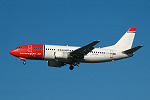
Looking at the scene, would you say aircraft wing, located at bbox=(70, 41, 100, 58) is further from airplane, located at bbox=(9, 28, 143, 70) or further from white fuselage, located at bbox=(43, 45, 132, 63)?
white fuselage, located at bbox=(43, 45, 132, 63)

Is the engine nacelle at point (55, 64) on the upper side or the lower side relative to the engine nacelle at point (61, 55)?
lower

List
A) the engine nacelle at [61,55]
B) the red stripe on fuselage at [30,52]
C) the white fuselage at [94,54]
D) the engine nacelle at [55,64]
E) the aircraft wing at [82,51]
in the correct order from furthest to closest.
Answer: the engine nacelle at [55,64] < the white fuselage at [94,54] < the red stripe on fuselage at [30,52] < the engine nacelle at [61,55] < the aircraft wing at [82,51]

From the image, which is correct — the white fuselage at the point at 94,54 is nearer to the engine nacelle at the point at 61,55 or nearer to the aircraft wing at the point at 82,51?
the engine nacelle at the point at 61,55

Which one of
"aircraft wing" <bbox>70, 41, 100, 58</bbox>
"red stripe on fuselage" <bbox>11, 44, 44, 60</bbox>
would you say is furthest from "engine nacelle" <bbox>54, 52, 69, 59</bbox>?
"red stripe on fuselage" <bbox>11, 44, 44, 60</bbox>

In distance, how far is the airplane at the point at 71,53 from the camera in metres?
61.1

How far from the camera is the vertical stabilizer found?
68.1 m

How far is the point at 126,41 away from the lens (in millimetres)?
69000

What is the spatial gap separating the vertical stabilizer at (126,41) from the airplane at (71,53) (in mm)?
287

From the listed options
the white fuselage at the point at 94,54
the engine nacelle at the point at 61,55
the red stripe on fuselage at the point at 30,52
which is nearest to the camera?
the engine nacelle at the point at 61,55

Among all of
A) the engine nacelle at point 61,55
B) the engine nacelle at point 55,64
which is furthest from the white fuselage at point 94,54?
the engine nacelle at point 55,64

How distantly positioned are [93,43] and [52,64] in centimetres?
1352

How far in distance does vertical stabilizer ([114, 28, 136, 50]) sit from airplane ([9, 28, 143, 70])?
0.29 m

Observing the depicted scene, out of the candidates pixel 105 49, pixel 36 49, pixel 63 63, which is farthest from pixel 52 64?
pixel 105 49

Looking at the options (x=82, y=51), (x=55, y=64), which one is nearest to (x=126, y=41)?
(x=82, y=51)
